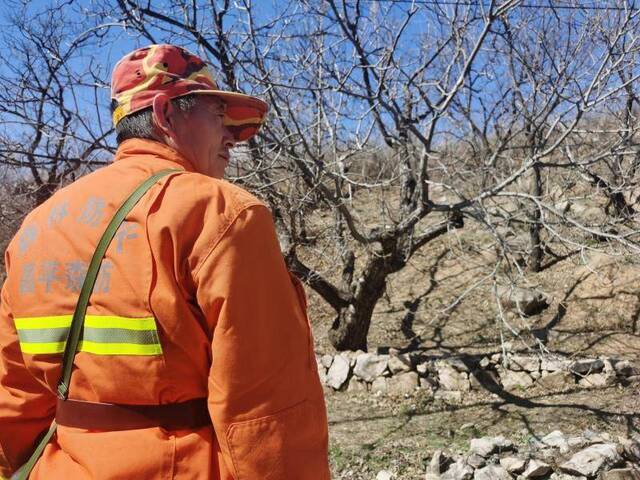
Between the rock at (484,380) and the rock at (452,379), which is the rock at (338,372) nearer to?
the rock at (452,379)

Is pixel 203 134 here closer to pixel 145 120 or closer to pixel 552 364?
pixel 145 120

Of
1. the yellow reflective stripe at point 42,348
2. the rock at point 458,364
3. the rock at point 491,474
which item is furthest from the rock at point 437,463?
the yellow reflective stripe at point 42,348

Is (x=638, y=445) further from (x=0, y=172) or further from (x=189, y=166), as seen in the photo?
(x=0, y=172)

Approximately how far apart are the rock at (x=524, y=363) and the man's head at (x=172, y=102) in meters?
5.22

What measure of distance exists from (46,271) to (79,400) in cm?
27

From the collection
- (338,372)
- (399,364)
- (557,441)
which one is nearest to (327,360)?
(338,372)

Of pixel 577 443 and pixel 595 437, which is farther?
pixel 595 437

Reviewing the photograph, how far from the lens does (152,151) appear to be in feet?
4.06

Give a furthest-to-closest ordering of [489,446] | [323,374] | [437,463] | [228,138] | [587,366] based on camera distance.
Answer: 1. [323,374]
2. [587,366]
3. [489,446]
4. [437,463]
5. [228,138]

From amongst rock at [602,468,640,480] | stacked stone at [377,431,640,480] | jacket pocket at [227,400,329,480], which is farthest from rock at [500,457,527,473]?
jacket pocket at [227,400,329,480]

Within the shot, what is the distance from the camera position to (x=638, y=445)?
3500 mm

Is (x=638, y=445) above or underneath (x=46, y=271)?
underneath

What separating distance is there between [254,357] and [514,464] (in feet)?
9.94

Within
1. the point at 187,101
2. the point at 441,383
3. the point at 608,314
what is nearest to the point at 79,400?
the point at 187,101
